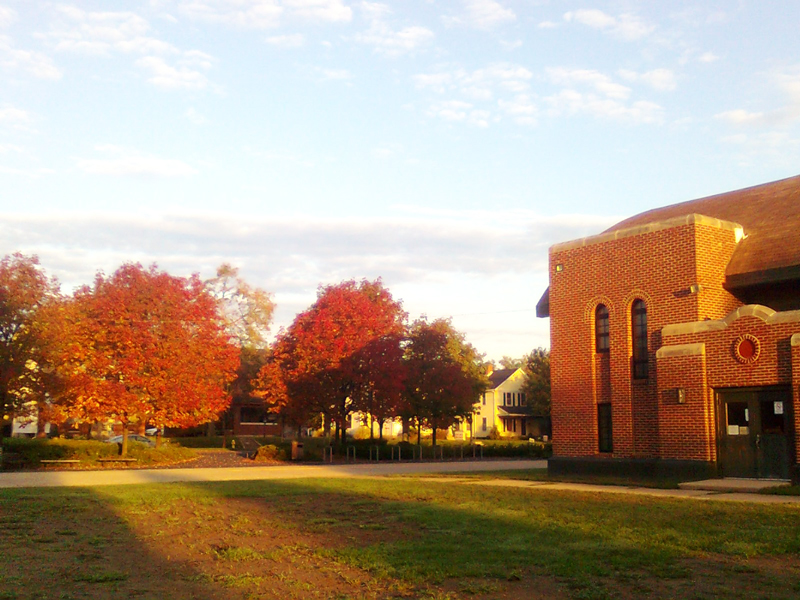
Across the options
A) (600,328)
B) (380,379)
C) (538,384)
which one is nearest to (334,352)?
(380,379)

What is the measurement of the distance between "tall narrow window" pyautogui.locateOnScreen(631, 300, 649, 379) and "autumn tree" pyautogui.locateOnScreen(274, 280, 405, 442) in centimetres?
1867

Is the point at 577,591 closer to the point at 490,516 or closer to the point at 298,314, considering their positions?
the point at 490,516

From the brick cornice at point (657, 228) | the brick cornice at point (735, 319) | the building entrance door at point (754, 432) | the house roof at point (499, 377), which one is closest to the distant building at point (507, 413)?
the house roof at point (499, 377)

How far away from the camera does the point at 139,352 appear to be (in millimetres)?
34375

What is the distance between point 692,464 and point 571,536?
34.5 ft

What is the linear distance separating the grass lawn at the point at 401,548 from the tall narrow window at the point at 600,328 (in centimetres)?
811

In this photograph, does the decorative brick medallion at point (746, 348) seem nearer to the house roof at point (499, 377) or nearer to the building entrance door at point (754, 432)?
the building entrance door at point (754, 432)

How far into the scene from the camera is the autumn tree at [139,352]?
33750 millimetres

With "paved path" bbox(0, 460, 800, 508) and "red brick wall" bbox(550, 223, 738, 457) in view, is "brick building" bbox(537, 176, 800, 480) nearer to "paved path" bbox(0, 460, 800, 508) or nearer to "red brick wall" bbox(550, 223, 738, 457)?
"red brick wall" bbox(550, 223, 738, 457)

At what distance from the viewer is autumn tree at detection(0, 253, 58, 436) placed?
108 ft

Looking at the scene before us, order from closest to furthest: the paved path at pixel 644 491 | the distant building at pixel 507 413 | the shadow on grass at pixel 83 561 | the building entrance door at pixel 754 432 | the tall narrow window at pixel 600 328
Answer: the shadow on grass at pixel 83 561 → the paved path at pixel 644 491 → the building entrance door at pixel 754 432 → the tall narrow window at pixel 600 328 → the distant building at pixel 507 413

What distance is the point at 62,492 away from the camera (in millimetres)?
19828

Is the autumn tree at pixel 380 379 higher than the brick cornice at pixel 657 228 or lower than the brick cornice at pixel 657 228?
lower

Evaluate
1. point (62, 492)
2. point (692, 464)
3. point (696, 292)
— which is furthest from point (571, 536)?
point (62, 492)
